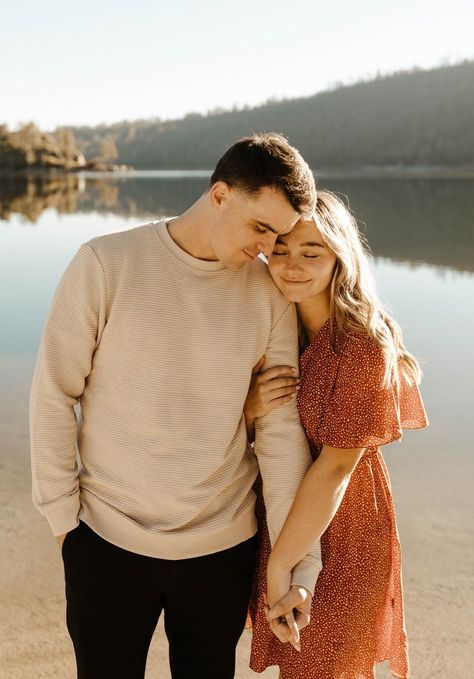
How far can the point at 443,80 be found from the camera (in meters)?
84.5

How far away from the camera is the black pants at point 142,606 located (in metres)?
1.69

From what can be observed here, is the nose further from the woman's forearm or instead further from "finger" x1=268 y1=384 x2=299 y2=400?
the woman's forearm

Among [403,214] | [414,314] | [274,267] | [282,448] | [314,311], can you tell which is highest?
[274,267]

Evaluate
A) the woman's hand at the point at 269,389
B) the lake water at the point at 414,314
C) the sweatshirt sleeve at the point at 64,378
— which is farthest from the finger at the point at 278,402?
the lake water at the point at 414,314

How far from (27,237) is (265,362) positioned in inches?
632

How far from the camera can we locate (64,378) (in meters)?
1.67

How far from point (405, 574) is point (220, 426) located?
6.38 ft

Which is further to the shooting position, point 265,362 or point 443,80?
point 443,80

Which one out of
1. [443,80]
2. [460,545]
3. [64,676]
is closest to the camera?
[64,676]

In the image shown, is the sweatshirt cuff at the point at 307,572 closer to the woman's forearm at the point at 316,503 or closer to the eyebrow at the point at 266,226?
the woman's forearm at the point at 316,503

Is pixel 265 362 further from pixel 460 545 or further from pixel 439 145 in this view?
pixel 439 145

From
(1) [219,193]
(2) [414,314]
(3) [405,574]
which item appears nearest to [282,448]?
(1) [219,193]

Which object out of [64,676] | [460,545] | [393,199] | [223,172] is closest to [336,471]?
[223,172]

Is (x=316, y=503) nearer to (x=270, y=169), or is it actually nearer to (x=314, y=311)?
(x=314, y=311)
